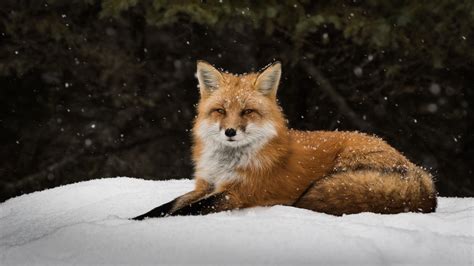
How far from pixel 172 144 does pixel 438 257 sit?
7077 millimetres

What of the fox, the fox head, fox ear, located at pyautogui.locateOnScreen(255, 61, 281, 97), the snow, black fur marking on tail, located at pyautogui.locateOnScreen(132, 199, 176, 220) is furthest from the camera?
fox ear, located at pyautogui.locateOnScreen(255, 61, 281, 97)

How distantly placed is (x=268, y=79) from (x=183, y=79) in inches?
195

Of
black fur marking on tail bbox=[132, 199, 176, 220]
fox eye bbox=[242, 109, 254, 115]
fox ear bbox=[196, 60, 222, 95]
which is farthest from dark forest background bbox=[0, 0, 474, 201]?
black fur marking on tail bbox=[132, 199, 176, 220]

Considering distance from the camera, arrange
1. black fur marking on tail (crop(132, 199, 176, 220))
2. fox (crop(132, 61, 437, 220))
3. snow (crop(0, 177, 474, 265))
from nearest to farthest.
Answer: snow (crop(0, 177, 474, 265)), fox (crop(132, 61, 437, 220)), black fur marking on tail (crop(132, 199, 176, 220))

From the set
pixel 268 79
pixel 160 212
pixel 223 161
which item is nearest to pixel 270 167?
pixel 223 161

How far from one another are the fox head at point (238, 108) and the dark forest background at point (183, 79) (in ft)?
8.18

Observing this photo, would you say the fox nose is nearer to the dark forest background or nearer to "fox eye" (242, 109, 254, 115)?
"fox eye" (242, 109, 254, 115)

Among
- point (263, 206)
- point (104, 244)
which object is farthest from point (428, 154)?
point (104, 244)

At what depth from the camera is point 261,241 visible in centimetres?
312

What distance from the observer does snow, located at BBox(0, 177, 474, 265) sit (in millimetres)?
2963

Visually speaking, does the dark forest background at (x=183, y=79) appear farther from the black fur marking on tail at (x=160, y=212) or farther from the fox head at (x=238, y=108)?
the black fur marking on tail at (x=160, y=212)

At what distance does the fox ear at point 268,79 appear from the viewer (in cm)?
456

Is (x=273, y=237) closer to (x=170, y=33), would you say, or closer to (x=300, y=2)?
(x=300, y=2)

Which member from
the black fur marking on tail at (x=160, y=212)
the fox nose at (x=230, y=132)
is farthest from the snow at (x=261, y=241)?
the fox nose at (x=230, y=132)
